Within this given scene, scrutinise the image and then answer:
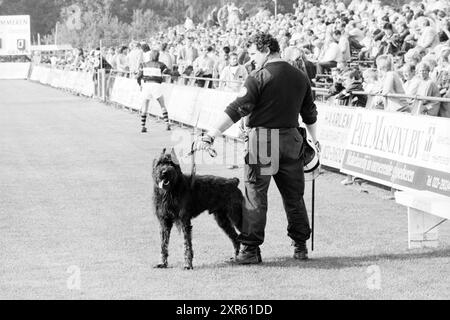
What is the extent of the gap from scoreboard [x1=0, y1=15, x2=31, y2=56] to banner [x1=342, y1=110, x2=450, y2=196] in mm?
68660

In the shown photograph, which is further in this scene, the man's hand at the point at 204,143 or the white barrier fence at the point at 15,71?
the white barrier fence at the point at 15,71

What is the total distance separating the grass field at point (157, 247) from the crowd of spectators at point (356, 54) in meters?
1.61

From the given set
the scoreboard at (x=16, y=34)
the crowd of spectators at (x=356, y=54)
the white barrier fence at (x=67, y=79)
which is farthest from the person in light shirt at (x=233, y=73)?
the scoreboard at (x=16, y=34)

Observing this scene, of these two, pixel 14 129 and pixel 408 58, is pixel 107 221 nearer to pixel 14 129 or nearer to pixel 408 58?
pixel 408 58

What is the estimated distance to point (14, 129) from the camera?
81.8 feet

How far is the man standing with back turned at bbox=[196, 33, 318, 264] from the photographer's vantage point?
26.8 ft

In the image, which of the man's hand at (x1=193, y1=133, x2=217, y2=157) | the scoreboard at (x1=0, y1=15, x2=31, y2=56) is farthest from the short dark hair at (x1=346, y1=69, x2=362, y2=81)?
the scoreboard at (x1=0, y1=15, x2=31, y2=56)

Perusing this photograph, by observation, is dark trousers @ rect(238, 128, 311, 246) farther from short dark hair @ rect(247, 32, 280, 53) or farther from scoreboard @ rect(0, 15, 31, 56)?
scoreboard @ rect(0, 15, 31, 56)

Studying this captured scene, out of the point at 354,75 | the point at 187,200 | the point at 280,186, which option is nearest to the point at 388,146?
the point at 354,75

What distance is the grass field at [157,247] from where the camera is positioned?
7594 millimetres

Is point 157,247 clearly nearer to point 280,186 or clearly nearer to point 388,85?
point 280,186

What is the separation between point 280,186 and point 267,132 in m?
0.59

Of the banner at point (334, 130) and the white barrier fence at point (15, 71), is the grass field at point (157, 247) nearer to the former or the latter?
the banner at point (334, 130)
